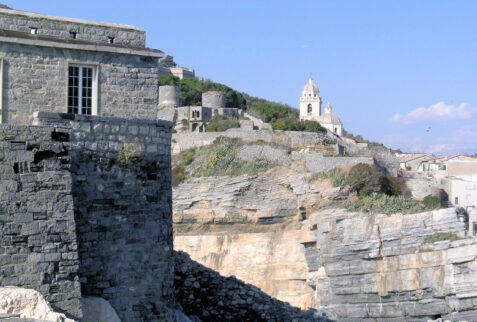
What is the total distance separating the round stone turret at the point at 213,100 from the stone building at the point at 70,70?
1597 inches

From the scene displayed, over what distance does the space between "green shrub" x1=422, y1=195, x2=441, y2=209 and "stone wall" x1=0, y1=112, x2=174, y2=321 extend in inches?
911

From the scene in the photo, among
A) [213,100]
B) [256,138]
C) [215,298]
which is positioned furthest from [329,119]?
[215,298]

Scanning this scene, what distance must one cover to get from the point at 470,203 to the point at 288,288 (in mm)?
10895

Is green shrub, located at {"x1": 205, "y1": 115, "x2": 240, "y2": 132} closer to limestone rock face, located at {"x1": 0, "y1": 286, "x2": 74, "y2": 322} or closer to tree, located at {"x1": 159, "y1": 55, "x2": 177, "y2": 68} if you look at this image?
limestone rock face, located at {"x1": 0, "y1": 286, "x2": 74, "y2": 322}

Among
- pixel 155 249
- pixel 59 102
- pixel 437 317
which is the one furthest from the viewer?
pixel 437 317

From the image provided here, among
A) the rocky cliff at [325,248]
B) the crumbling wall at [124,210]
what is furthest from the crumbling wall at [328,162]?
the crumbling wall at [124,210]

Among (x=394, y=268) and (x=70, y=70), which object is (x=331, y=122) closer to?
(x=394, y=268)

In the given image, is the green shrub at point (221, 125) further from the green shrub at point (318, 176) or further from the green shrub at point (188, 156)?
the green shrub at point (318, 176)

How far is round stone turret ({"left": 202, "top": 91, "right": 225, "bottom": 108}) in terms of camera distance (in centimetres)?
5034

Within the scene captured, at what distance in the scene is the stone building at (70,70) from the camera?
8.84 m

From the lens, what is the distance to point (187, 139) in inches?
1503

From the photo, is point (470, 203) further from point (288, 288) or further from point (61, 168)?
point (61, 168)

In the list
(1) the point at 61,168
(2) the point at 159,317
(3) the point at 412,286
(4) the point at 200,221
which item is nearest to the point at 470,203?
(3) the point at 412,286

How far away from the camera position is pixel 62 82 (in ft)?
29.8
